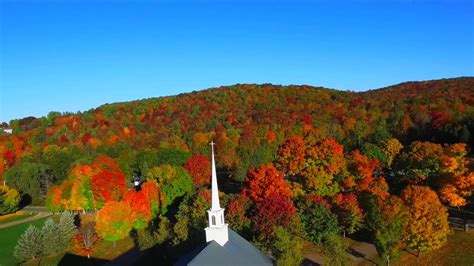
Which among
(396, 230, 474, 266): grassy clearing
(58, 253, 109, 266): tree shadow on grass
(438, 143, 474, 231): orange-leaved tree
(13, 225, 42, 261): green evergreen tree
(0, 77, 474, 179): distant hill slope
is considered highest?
(0, 77, 474, 179): distant hill slope

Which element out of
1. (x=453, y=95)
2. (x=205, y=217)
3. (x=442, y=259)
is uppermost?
(x=453, y=95)

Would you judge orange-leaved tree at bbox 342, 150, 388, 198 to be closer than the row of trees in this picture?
No

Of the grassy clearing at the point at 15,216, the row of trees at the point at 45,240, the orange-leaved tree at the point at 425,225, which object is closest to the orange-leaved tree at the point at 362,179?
the orange-leaved tree at the point at 425,225

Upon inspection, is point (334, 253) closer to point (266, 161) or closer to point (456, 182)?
point (456, 182)

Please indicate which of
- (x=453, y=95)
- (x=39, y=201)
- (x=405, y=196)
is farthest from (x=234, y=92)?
(x=405, y=196)

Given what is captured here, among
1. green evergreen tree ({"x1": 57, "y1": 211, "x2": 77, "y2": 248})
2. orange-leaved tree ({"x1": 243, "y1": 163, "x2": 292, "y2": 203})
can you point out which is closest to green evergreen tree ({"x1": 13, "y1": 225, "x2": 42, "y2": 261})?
green evergreen tree ({"x1": 57, "y1": 211, "x2": 77, "y2": 248})

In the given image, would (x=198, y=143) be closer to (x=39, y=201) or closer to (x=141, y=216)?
(x=39, y=201)

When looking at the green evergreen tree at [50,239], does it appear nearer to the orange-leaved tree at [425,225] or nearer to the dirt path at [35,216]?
the dirt path at [35,216]

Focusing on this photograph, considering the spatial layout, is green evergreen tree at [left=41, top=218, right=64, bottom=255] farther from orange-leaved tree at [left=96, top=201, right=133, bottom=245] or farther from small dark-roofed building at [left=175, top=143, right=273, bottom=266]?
small dark-roofed building at [left=175, top=143, right=273, bottom=266]
